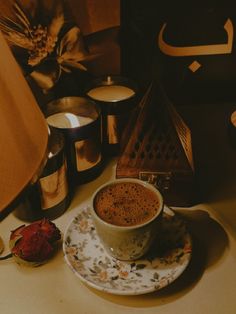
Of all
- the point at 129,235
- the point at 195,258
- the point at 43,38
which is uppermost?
the point at 43,38

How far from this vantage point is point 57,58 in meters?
0.83

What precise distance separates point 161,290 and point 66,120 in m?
0.36

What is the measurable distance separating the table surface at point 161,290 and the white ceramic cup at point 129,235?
2.5 inches

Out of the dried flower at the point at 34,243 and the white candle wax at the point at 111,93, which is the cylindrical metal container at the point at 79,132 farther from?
the dried flower at the point at 34,243

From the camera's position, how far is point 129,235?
59 cm

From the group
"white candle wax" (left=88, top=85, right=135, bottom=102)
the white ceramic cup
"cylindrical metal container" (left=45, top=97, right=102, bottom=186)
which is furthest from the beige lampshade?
"white candle wax" (left=88, top=85, right=135, bottom=102)

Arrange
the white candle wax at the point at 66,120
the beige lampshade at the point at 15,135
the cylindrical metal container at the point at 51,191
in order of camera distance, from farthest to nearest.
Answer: the white candle wax at the point at 66,120, the cylindrical metal container at the point at 51,191, the beige lampshade at the point at 15,135

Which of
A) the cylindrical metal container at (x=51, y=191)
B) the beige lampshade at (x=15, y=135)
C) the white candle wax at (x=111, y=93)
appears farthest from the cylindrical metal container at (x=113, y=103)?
the beige lampshade at (x=15, y=135)

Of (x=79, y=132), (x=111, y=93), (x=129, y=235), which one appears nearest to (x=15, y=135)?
(x=129, y=235)

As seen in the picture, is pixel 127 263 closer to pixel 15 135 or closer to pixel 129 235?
pixel 129 235

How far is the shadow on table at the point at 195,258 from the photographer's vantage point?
Answer: 62 cm

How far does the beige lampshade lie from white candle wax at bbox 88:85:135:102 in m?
0.52

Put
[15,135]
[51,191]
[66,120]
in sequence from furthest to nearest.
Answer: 1. [66,120]
2. [51,191]
3. [15,135]

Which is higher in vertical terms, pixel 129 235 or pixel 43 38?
pixel 43 38
